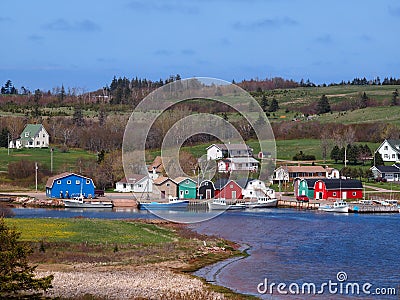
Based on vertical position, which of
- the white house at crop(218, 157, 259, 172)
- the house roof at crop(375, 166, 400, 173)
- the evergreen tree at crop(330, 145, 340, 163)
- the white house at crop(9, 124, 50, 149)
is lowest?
the house roof at crop(375, 166, 400, 173)

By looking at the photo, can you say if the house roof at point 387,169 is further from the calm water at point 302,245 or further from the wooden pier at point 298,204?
the calm water at point 302,245

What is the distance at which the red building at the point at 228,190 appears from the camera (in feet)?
210

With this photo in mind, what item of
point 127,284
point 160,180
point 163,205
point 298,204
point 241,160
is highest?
point 241,160

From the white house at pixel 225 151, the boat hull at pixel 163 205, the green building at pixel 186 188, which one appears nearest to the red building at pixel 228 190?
the green building at pixel 186 188

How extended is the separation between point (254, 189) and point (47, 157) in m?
28.6

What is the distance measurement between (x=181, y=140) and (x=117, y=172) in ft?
40.1

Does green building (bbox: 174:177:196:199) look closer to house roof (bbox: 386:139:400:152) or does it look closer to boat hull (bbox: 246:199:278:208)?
boat hull (bbox: 246:199:278:208)

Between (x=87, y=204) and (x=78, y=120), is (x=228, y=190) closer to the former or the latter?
(x=87, y=204)

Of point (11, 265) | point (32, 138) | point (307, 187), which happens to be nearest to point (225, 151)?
point (307, 187)

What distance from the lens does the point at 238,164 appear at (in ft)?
250

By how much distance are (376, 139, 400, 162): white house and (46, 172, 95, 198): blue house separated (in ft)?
Answer: 121

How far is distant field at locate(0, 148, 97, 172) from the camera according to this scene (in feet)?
249

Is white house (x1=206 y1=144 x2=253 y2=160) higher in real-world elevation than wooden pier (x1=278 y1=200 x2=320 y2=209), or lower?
higher

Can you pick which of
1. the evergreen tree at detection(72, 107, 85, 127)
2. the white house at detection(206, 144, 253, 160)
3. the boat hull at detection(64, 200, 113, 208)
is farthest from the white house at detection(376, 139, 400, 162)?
the evergreen tree at detection(72, 107, 85, 127)
